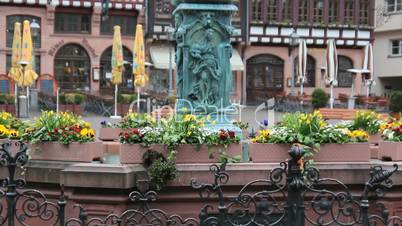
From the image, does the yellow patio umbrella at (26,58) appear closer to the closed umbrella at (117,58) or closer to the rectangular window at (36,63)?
the closed umbrella at (117,58)

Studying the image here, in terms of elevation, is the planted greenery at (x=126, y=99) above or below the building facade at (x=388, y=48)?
below

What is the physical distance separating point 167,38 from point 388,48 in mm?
18596

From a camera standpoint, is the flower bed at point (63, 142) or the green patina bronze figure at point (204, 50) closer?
Answer: the flower bed at point (63, 142)

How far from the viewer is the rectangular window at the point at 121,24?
41469mm

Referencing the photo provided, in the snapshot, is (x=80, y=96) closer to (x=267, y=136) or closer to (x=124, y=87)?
(x=124, y=87)

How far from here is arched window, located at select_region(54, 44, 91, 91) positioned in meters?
40.3

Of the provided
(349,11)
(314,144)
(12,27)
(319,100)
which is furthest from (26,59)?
(349,11)

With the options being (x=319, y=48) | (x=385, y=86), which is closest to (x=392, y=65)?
(x=385, y=86)

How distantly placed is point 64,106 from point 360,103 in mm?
15607

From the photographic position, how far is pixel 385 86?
49.4 meters

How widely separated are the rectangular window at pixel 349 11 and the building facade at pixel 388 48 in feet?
6.98

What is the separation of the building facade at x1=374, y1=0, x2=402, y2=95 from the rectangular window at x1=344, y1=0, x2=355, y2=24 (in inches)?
83.8

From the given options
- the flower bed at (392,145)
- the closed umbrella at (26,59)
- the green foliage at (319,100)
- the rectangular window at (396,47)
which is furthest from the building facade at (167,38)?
the flower bed at (392,145)

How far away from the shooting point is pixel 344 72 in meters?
45.4
